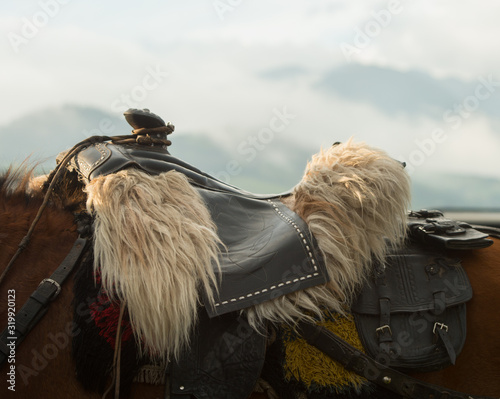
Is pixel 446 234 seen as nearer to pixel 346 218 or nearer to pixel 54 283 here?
Result: pixel 346 218

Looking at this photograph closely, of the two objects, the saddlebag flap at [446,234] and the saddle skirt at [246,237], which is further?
the saddlebag flap at [446,234]

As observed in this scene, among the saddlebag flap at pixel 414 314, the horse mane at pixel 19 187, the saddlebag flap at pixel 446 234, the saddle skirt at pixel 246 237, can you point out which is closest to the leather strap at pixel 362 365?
the saddlebag flap at pixel 414 314

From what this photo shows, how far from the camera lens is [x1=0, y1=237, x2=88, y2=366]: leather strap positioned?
1109 mm

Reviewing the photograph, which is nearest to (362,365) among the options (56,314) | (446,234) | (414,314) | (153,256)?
(414,314)

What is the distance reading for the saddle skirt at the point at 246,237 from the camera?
1116mm

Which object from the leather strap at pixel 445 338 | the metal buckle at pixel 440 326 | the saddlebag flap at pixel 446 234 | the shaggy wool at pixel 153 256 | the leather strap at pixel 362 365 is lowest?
the leather strap at pixel 362 365

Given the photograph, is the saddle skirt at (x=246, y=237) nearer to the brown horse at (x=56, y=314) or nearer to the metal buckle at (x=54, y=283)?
the brown horse at (x=56, y=314)

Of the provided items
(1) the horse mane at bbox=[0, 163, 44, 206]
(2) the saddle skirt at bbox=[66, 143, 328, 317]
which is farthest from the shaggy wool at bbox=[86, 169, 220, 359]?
(1) the horse mane at bbox=[0, 163, 44, 206]

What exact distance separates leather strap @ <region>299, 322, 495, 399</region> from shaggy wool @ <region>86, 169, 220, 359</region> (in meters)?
0.33

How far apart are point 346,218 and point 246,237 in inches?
12.6

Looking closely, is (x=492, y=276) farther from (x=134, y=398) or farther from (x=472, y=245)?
(x=134, y=398)

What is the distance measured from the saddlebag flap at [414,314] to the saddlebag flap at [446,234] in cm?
7

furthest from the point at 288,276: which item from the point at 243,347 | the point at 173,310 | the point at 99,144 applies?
the point at 99,144

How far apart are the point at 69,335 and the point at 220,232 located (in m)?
0.52
